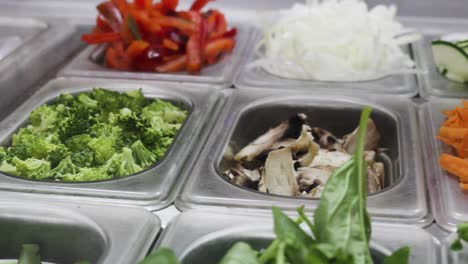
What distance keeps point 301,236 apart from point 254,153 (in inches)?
32.1

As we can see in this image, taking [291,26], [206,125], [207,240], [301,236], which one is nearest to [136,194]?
[207,240]

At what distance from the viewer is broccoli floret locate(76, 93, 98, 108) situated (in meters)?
1.87

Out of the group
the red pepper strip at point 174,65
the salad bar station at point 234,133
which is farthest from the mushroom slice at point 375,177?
the red pepper strip at point 174,65

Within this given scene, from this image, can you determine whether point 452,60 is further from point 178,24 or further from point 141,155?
point 141,155

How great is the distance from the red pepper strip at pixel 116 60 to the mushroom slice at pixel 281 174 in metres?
0.84

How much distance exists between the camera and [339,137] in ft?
6.33

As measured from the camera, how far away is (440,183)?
4.51 feet

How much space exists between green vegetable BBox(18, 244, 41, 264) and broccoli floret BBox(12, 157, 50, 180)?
0.85 ft

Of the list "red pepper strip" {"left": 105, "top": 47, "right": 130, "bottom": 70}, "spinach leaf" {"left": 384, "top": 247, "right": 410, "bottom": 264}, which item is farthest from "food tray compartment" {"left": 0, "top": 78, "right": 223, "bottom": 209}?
"spinach leaf" {"left": 384, "top": 247, "right": 410, "bottom": 264}

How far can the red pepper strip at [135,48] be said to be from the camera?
2.09m

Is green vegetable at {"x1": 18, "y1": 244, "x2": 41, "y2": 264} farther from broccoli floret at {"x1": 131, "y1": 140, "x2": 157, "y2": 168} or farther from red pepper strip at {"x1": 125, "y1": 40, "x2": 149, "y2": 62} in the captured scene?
red pepper strip at {"x1": 125, "y1": 40, "x2": 149, "y2": 62}

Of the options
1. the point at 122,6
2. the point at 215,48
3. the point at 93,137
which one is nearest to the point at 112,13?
the point at 122,6

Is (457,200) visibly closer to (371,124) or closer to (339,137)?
(371,124)

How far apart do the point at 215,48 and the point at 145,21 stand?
10.5 inches
